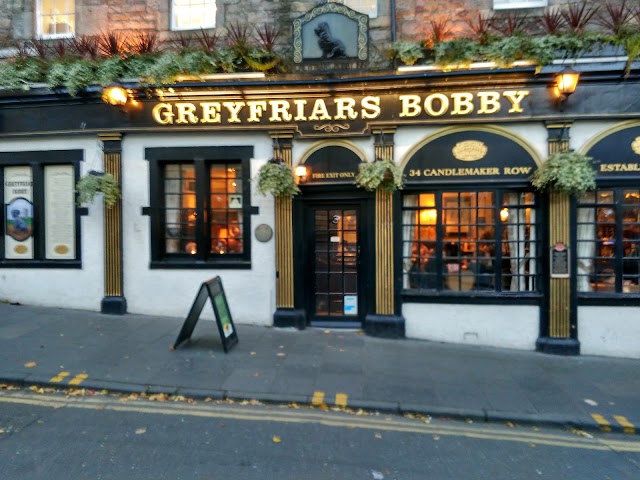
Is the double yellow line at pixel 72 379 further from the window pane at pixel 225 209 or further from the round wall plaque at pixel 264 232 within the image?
the round wall plaque at pixel 264 232

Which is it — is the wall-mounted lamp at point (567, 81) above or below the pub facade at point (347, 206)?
above

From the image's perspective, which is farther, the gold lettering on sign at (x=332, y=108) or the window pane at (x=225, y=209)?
the window pane at (x=225, y=209)

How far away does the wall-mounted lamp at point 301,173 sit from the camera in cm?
764

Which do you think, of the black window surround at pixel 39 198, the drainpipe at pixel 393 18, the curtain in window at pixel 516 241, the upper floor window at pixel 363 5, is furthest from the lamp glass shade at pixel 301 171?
the black window surround at pixel 39 198

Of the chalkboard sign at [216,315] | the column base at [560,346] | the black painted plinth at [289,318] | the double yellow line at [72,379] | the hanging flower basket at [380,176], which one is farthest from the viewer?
the black painted plinth at [289,318]

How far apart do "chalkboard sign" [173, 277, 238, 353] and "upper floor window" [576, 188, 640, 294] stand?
582 cm

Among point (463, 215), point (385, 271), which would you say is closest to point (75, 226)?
point (385, 271)

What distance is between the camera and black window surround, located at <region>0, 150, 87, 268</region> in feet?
27.4

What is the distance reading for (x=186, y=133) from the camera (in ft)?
26.3

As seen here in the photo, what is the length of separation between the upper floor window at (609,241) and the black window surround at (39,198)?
9056 mm

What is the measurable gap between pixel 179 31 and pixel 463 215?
251 inches

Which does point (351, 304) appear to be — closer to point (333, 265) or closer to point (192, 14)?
point (333, 265)

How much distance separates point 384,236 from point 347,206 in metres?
0.91

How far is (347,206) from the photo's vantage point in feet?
25.9
